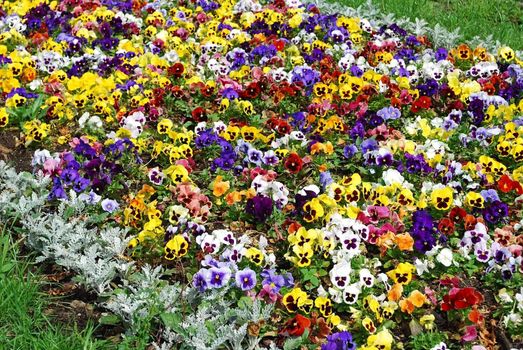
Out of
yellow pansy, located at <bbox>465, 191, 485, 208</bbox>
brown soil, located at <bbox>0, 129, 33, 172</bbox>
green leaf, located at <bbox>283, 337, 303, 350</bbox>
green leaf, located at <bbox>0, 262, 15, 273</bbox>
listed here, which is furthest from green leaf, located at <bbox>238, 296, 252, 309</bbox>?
brown soil, located at <bbox>0, 129, 33, 172</bbox>

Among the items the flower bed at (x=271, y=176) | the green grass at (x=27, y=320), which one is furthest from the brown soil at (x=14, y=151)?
the green grass at (x=27, y=320)

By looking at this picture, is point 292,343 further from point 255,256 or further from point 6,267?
point 6,267

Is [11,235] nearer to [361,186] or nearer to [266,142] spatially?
[266,142]

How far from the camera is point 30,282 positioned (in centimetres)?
448

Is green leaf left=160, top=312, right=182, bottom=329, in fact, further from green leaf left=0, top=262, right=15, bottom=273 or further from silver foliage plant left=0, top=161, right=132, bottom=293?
green leaf left=0, top=262, right=15, bottom=273

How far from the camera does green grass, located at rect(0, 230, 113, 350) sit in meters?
4.06

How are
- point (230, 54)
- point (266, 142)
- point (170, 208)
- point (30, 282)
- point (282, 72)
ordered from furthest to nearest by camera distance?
point (230, 54) → point (282, 72) → point (266, 142) → point (170, 208) → point (30, 282)

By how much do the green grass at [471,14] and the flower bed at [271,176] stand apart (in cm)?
75

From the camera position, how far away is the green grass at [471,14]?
8.39 metres

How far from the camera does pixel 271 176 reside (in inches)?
210

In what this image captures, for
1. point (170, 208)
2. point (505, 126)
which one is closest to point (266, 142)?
point (170, 208)

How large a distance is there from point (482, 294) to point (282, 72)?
3049mm

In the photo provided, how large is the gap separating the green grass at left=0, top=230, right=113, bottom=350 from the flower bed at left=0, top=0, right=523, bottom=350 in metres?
0.23

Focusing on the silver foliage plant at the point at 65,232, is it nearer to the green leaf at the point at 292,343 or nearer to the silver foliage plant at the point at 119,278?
the silver foliage plant at the point at 119,278
